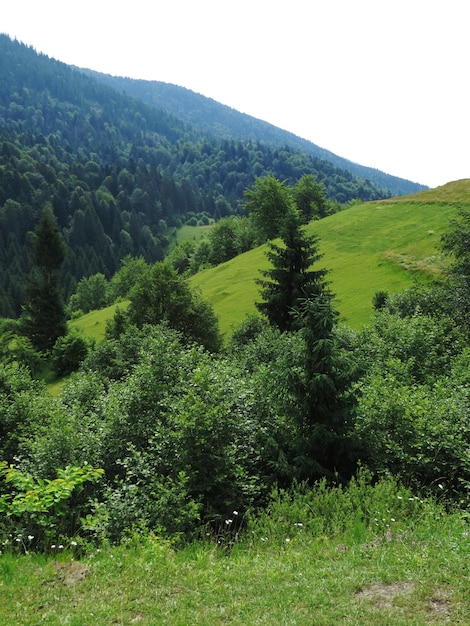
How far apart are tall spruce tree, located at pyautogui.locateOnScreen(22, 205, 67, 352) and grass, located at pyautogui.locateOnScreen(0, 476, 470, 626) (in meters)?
56.9

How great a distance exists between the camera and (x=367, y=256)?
186ft

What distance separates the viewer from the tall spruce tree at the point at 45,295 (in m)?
61.8

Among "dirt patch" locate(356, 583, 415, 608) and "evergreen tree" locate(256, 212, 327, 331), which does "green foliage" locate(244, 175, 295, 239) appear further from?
"dirt patch" locate(356, 583, 415, 608)

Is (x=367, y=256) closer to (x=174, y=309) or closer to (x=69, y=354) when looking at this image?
(x=174, y=309)

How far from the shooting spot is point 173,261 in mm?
123250

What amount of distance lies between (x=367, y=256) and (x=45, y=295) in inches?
1753

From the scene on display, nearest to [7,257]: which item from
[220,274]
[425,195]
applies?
[220,274]

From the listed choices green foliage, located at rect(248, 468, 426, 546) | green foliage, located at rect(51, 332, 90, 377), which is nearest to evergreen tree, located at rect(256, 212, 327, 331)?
green foliage, located at rect(248, 468, 426, 546)

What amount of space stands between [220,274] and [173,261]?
57229 mm

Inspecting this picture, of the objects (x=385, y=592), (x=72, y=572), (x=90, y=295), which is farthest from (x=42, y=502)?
(x=90, y=295)

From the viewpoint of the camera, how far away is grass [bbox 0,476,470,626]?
19.4 feet

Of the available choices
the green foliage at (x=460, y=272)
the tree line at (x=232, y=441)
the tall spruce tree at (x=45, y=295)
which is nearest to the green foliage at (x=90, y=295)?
the tall spruce tree at (x=45, y=295)

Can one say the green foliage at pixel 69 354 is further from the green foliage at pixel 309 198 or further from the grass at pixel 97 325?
the green foliage at pixel 309 198

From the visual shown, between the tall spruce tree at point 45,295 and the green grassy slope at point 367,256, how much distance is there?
21117mm
